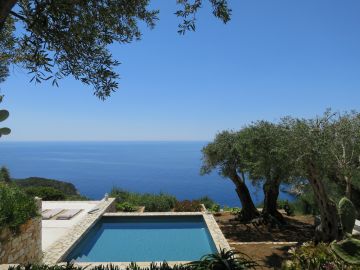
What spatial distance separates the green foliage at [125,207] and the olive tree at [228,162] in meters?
5.94

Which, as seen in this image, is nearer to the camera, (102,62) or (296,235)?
(102,62)

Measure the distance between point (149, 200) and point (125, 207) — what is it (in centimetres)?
179

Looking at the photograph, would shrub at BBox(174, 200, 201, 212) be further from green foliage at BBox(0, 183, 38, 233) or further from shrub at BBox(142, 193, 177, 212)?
green foliage at BBox(0, 183, 38, 233)

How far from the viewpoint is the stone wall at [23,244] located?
900 centimetres

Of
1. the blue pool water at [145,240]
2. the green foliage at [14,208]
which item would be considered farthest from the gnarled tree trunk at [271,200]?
the green foliage at [14,208]

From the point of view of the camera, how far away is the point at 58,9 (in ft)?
17.0

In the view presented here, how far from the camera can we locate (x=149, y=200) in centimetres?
2322

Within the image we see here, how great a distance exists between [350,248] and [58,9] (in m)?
6.18

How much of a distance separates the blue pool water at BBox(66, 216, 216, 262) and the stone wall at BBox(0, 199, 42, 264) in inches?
67.7

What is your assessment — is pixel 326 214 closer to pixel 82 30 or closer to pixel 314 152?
pixel 314 152

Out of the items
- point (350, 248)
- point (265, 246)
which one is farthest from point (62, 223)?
point (350, 248)

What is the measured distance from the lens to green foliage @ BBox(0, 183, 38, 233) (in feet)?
30.5

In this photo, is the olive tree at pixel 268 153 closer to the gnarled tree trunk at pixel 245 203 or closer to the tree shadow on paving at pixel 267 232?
the tree shadow on paving at pixel 267 232

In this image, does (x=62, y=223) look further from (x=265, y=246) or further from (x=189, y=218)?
(x=265, y=246)
